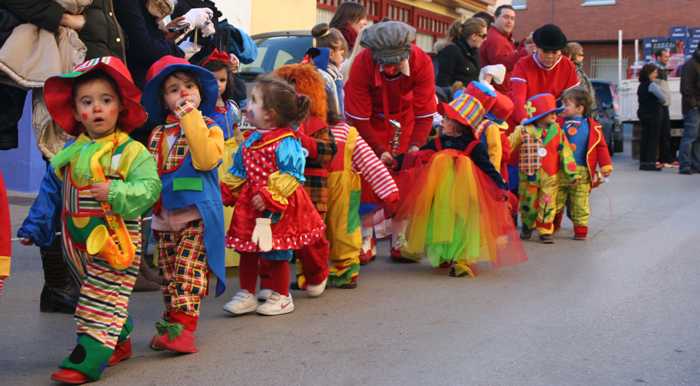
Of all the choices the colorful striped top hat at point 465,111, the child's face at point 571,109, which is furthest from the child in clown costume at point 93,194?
the child's face at point 571,109

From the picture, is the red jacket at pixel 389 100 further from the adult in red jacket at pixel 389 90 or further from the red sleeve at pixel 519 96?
the red sleeve at pixel 519 96

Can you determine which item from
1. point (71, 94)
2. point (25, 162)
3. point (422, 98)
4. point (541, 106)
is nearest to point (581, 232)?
point (541, 106)

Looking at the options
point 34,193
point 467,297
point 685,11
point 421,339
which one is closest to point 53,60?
point 421,339

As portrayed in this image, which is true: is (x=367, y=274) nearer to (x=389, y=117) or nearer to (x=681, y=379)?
(x=389, y=117)

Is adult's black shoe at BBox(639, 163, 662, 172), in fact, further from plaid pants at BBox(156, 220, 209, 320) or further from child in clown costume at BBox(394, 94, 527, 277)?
plaid pants at BBox(156, 220, 209, 320)

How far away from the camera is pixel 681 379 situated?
12.0ft

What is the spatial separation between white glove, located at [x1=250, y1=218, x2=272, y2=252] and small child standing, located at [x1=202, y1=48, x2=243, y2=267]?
969 mm

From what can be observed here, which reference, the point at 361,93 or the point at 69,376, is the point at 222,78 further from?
the point at 69,376

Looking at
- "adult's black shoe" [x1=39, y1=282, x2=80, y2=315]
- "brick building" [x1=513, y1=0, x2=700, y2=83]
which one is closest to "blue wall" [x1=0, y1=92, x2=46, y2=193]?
"adult's black shoe" [x1=39, y1=282, x2=80, y2=315]

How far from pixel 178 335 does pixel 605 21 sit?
38655 millimetres

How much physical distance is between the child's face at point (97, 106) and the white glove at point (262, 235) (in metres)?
1.17

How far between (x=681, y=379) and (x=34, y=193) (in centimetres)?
787

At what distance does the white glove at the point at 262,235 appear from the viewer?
4.44 meters

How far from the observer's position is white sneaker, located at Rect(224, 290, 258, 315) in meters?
4.68
